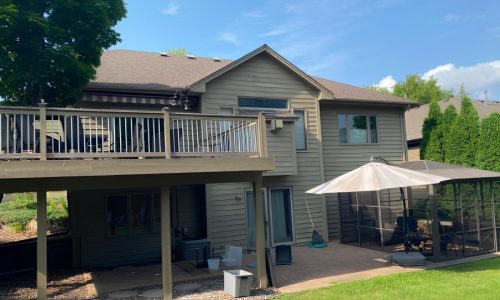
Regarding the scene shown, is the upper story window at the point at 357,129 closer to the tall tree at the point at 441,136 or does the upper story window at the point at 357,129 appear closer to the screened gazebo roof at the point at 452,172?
the screened gazebo roof at the point at 452,172

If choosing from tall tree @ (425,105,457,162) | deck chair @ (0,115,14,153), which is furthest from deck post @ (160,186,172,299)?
tall tree @ (425,105,457,162)

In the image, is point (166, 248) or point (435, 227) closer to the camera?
point (166, 248)

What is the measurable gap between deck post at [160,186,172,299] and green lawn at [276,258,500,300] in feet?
6.87

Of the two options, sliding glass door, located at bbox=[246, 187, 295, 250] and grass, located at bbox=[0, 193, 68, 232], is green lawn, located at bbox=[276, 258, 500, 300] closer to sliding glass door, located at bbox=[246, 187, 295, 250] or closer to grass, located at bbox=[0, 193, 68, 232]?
sliding glass door, located at bbox=[246, 187, 295, 250]

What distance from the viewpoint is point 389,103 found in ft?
50.2

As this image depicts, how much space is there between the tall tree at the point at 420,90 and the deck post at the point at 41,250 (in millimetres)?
48664

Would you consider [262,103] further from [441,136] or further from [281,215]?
[441,136]

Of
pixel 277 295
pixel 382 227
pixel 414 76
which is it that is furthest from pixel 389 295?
pixel 414 76

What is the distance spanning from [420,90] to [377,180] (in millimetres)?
45563

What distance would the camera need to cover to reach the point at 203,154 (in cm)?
795

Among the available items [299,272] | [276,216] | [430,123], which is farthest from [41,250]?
[430,123]

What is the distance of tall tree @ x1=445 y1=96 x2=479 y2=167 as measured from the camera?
16656 mm

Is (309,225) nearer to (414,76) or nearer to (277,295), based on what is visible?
(277,295)

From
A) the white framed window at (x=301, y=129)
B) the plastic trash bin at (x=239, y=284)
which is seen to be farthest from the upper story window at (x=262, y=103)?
the plastic trash bin at (x=239, y=284)
